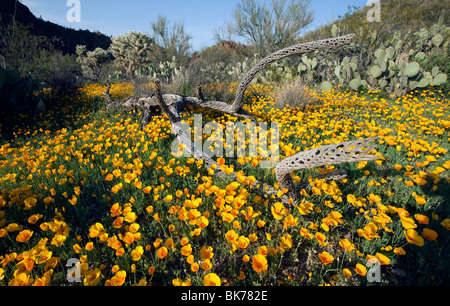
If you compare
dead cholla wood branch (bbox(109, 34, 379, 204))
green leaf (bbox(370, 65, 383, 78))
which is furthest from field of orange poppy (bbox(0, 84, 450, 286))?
green leaf (bbox(370, 65, 383, 78))

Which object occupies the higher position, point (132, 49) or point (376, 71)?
point (132, 49)

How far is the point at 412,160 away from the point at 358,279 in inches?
85.4

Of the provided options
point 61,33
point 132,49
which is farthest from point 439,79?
point 61,33

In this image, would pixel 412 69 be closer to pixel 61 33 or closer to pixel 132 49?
pixel 132 49

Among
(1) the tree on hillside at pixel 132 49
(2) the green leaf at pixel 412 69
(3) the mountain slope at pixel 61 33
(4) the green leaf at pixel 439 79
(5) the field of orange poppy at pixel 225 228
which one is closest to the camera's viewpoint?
(5) the field of orange poppy at pixel 225 228

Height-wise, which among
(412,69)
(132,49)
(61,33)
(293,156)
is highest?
(61,33)

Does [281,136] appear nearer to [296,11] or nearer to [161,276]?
[161,276]

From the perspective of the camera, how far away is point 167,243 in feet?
4.88

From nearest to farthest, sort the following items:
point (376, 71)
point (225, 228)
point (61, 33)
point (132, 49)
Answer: point (225, 228) < point (376, 71) < point (132, 49) < point (61, 33)

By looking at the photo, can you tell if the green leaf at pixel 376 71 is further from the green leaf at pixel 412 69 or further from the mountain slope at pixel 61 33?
the mountain slope at pixel 61 33

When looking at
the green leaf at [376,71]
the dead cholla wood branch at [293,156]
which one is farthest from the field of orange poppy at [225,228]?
the green leaf at [376,71]

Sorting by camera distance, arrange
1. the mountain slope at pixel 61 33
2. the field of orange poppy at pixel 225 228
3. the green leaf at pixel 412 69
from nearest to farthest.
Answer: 1. the field of orange poppy at pixel 225 228
2. the green leaf at pixel 412 69
3. the mountain slope at pixel 61 33

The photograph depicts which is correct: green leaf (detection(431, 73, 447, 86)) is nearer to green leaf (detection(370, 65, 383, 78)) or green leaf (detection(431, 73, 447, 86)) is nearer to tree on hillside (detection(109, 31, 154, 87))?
green leaf (detection(370, 65, 383, 78))

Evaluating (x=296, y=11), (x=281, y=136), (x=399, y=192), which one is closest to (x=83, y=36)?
(x=296, y=11)
